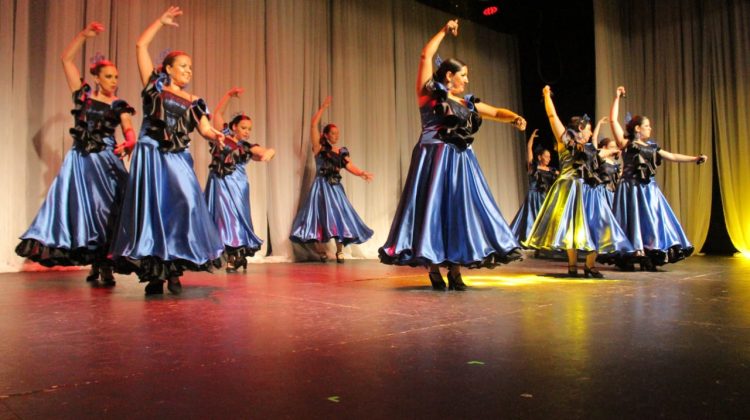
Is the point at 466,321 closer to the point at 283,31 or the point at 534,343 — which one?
the point at 534,343

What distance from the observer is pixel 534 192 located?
8.00 m

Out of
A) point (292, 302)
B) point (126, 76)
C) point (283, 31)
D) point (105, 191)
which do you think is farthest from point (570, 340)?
point (283, 31)

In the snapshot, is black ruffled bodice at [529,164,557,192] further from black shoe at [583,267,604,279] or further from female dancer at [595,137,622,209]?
black shoe at [583,267,604,279]

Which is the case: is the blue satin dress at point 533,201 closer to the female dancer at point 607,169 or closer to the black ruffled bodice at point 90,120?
the female dancer at point 607,169

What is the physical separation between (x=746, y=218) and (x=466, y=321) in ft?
25.1

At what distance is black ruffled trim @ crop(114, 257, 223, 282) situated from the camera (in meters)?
3.18

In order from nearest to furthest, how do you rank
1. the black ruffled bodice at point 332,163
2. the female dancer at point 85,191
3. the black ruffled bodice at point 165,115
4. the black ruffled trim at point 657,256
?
1. the black ruffled bodice at point 165,115
2. the female dancer at point 85,191
3. the black ruffled trim at point 657,256
4. the black ruffled bodice at point 332,163

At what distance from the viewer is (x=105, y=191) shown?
13.4 feet

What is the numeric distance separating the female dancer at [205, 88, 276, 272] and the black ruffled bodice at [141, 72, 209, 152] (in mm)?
1969

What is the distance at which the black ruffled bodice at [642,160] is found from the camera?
540cm

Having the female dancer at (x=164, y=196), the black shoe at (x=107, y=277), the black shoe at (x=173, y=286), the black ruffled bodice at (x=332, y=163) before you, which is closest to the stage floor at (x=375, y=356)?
the black shoe at (x=173, y=286)

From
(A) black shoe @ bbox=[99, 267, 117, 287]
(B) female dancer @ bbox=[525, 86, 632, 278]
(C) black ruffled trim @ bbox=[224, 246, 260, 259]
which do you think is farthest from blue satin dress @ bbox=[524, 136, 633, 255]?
(A) black shoe @ bbox=[99, 267, 117, 287]

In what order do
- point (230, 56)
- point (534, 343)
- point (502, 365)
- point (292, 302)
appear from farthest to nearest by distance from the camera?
point (230, 56)
point (292, 302)
point (534, 343)
point (502, 365)

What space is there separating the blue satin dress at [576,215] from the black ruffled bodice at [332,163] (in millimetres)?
3014
